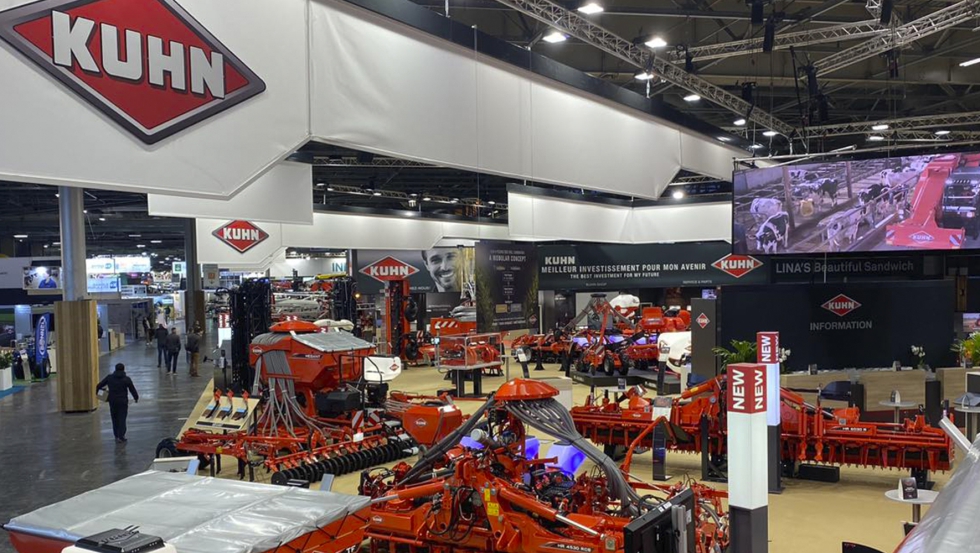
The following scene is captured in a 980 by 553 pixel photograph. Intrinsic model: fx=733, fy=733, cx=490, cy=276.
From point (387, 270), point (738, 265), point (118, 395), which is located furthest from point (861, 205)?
point (387, 270)

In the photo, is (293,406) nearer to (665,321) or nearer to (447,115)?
(447,115)

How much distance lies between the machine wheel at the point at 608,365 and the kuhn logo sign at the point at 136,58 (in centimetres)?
1458

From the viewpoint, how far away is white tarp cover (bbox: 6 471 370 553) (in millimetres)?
3320

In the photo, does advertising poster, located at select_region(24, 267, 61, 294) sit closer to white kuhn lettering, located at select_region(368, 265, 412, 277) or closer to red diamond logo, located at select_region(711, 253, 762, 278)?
white kuhn lettering, located at select_region(368, 265, 412, 277)

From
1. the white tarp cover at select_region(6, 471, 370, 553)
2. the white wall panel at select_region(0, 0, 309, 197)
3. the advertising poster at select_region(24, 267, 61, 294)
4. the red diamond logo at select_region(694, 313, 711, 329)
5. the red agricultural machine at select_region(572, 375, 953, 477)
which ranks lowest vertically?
the red agricultural machine at select_region(572, 375, 953, 477)

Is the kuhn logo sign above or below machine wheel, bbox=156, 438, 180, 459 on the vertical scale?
above

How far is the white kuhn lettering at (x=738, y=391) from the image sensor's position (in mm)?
3703

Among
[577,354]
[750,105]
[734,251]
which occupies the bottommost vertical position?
[577,354]

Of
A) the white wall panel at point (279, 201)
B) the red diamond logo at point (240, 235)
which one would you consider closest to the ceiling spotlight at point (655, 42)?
the white wall panel at point (279, 201)

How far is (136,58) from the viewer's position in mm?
2863

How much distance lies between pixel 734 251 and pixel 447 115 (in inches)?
293

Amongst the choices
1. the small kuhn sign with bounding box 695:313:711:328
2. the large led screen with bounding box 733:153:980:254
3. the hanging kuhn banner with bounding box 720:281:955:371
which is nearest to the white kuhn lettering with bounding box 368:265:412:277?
the small kuhn sign with bounding box 695:313:711:328

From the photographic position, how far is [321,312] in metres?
19.5

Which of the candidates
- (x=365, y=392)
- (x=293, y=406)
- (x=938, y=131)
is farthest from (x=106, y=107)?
(x=938, y=131)
